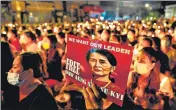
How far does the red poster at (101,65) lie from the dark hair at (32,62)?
16.9 inches

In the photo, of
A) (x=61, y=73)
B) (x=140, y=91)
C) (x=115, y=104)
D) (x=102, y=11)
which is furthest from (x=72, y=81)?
(x=102, y=11)

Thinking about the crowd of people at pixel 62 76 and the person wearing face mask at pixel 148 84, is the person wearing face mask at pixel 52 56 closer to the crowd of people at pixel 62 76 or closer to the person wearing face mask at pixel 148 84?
the crowd of people at pixel 62 76

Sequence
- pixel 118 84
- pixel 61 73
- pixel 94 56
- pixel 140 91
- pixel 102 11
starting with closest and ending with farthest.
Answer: pixel 118 84, pixel 94 56, pixel 140 91, pixel 61 73, pixel 102 11

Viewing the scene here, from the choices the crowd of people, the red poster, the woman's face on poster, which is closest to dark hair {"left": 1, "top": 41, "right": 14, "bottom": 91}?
the crowd of people

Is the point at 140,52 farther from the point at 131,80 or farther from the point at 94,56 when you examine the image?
the point at 94,56

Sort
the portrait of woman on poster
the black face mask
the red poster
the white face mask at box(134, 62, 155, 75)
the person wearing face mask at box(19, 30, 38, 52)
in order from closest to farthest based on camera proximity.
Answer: the red poster
the portrait of woman on poster
the white face mask at box(134, 62, 155, 75)
the black face mask
the person wearing face mask at box(19, 30, 38, 52)

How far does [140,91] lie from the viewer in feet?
12.6

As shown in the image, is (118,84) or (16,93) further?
(16,93)

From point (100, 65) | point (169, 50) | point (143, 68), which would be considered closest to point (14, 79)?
point (100, 65)

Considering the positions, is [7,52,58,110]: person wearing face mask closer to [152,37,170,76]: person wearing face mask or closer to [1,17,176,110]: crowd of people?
[1,17,176,110]: crowd of people

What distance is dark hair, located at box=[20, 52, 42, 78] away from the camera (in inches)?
155

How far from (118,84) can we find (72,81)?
0.77 metres

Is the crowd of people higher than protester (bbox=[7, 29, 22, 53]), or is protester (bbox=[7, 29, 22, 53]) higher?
protester (bbox=[7, 29, 22, 53])

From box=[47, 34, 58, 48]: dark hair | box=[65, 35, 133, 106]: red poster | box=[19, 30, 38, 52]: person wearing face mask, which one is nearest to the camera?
box=[65, 35, 133, 106]: red poster
